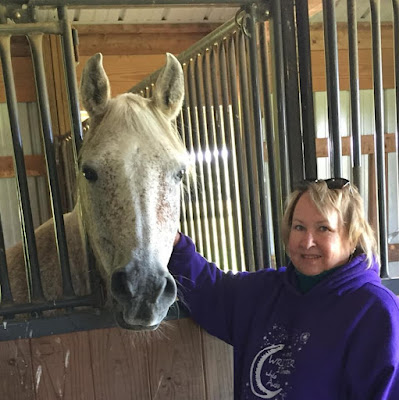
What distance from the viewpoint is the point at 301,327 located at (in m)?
1.15

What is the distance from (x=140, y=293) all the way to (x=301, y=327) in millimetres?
458

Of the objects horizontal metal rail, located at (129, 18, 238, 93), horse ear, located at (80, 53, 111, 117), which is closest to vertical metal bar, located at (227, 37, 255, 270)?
horizontal metal rail, located at (129, 18, 238, 93)

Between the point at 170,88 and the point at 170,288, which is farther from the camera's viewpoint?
the point at 170,88

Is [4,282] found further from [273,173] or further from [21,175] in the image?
[273,173]

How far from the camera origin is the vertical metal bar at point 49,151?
4.18 feet

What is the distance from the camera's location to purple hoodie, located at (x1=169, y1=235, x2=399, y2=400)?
1040mm

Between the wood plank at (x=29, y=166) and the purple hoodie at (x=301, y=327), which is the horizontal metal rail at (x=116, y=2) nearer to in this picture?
the purple hoodie at (x=301, y=327)

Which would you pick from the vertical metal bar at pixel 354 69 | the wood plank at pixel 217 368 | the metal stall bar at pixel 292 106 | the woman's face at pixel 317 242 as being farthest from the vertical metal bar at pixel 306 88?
the wood plank at pixel 217 368

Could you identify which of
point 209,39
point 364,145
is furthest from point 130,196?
point 364,145

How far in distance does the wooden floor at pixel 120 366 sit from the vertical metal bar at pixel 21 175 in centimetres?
18

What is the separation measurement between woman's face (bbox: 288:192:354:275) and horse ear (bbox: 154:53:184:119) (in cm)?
51

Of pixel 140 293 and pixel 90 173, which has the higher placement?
pixel 90 173

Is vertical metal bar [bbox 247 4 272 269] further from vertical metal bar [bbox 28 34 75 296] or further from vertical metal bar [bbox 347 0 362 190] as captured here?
vertical metal bar [bbox 28 34 75 296]

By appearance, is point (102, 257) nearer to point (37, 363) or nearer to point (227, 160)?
point (37, 363)
